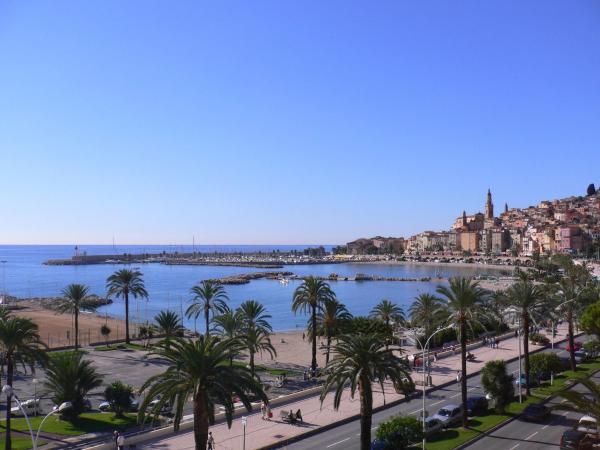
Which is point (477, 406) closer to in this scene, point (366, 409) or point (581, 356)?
point (366, 409)

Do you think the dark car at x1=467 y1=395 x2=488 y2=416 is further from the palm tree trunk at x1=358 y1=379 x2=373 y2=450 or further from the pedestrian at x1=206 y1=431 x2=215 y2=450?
the pedestrian at x1=206 y1=431 x2=215 y2=450

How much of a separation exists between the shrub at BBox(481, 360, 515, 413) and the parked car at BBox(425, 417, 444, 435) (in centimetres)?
352

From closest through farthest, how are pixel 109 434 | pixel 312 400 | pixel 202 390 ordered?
pixel 202 390 → pixel 109 434 → pixel 312 400

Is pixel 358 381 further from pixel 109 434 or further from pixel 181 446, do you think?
pixel 109 434

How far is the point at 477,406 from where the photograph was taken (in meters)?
26.0

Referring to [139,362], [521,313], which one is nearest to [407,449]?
[521,313]

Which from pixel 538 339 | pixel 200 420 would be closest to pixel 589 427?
pixel 200 420

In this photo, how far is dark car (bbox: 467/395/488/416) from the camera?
2578 cm

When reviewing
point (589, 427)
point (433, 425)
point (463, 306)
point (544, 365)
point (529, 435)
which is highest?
point (463, 306)

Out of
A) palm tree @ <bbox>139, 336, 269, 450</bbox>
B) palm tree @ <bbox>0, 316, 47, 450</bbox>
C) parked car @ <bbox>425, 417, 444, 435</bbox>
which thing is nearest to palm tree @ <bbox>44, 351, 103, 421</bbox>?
palm tree @ <bbox>0, 316, 47, 450</bbox>

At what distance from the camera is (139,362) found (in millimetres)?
38969

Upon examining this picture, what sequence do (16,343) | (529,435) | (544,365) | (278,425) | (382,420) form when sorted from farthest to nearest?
(544,365) → (382,420) → (278,425) → (16,343) → (529,435)

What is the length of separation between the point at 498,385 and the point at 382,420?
5.63m

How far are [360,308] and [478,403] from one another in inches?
2690
